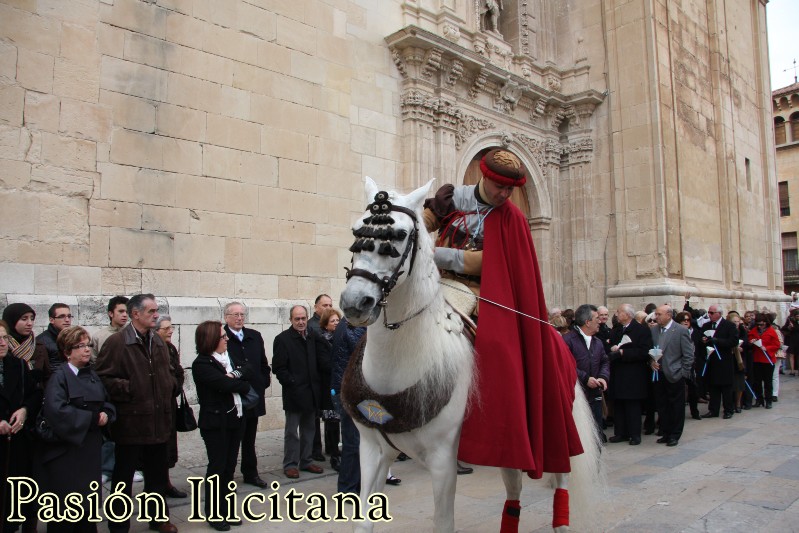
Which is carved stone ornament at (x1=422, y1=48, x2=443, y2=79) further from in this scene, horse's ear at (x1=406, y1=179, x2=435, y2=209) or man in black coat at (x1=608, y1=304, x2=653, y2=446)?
horse's ear at (x1=406, y1=179, x2=435, y2=209)

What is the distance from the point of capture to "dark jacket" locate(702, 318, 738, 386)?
974 cm

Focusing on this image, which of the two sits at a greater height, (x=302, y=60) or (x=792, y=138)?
(x=792, y=138)

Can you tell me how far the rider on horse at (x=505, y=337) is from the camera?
3.16m

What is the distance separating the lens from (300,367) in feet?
21.6

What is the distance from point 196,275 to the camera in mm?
7957

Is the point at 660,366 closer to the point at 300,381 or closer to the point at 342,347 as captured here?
the point at 342,347

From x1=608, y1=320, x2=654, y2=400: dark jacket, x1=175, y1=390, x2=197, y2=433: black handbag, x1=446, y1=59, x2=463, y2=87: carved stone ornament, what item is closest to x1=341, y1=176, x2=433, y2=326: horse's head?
x1=175, y1=390, x2=197, y2=433: black handbag

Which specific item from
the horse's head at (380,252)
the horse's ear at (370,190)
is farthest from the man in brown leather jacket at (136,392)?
the horse's head at (380,252)

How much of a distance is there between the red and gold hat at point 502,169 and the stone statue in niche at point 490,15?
1120cm

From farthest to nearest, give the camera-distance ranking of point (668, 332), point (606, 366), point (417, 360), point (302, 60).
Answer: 1. point (302, 60)
2. point (668, 332)
3. point (606, 366)
4. point (417, 360)

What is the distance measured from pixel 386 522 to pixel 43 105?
590 cm

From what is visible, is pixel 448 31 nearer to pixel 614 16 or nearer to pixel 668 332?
pixel 614 16

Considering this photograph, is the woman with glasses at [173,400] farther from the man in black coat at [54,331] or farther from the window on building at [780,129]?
the window on building at [780,129]

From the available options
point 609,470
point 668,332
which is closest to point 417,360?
point 609,470
